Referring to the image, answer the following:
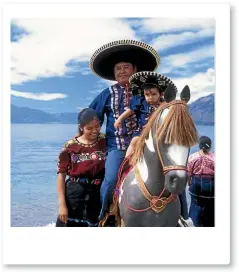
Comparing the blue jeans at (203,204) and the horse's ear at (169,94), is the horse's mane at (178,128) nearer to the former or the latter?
the horse's ear at (169,94)

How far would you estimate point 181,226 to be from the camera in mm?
2695

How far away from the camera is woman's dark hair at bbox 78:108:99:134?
2.66 m

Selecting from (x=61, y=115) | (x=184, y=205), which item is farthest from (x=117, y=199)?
(x=61, y=115)

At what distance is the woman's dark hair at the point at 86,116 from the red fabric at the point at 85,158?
0.33 ft

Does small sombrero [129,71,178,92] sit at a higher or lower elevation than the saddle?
higher

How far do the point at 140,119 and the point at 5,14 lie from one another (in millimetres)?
1031

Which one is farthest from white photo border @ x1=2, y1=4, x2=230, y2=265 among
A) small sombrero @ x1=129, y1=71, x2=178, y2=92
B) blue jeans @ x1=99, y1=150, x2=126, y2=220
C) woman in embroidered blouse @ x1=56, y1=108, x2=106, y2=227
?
small sombrero @ x1=129, y1=71, x2=178, y2=92

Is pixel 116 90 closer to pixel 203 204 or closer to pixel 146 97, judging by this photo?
pixel 146 97

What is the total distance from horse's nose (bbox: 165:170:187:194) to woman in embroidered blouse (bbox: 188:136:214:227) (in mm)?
429

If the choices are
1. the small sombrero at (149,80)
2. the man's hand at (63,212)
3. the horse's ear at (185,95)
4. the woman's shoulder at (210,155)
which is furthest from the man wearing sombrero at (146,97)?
the man's hand at (63,212)

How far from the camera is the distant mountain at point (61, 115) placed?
2660mm

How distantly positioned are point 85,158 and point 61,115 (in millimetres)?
296

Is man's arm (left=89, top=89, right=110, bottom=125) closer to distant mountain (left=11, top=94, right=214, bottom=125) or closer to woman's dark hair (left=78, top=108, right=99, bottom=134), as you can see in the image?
woman's dark hair (left=78, top=108, right=99, bottom=134)
